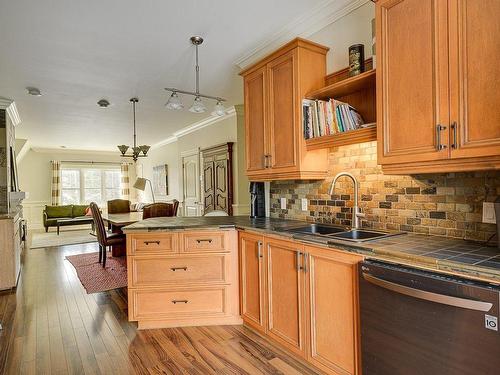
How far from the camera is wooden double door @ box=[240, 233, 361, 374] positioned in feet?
5.80

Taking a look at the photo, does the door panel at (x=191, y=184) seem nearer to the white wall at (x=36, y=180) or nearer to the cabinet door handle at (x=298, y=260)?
the cabinet door handle at (x=298, y=260)

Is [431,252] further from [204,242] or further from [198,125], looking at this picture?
[198,125]

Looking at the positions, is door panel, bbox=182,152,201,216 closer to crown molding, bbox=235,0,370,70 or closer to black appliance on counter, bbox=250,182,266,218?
black appliance on counter, bbox=250,182,266,218

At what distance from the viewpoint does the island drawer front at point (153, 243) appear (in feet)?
8.61

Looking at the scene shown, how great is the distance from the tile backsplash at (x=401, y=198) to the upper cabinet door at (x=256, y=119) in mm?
431

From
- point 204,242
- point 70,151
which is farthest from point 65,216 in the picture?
point 204,242

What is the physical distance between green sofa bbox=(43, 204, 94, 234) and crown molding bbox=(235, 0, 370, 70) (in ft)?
22.9

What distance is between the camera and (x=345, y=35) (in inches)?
94.3

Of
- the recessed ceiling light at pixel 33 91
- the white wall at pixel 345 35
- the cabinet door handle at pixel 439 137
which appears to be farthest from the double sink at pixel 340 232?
the recessed ceiling light at pixel 33 91

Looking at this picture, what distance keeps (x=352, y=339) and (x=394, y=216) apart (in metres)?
0.83

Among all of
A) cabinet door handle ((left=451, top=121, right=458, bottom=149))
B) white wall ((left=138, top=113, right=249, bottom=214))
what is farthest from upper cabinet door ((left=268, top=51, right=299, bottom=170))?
white wall ((left=138, top=113, right=249, bottom=214))

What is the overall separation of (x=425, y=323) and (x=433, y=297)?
0.15 meters

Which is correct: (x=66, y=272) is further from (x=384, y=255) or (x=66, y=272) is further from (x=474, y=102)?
(x=474, y=102)

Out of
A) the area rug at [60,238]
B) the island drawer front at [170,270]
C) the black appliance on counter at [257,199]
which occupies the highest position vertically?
the black appliance on counter at [257,199]
